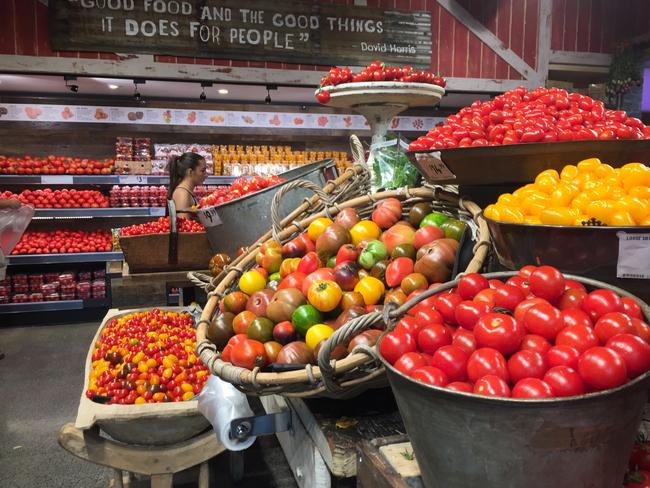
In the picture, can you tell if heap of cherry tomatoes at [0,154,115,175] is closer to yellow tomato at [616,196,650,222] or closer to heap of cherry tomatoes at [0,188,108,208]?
heap of cherry tomatoes at [0,188,108,208]

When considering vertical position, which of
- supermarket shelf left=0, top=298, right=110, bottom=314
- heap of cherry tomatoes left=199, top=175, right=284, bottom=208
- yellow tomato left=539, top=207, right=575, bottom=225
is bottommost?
supermarket shelf left=0, top=298, right=110, bottom=314

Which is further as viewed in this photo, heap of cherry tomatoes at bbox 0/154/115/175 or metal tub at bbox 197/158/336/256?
heap of cherry tomatoes at bbox 0/154/115/175

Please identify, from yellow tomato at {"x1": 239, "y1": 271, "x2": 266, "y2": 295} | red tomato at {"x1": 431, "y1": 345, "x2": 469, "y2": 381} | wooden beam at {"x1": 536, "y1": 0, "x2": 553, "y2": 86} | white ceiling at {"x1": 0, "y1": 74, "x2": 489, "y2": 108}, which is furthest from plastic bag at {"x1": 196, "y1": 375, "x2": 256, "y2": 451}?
wooden beam at {"x1": 536, "y1": 0, "x2": 553, "y2": 86}

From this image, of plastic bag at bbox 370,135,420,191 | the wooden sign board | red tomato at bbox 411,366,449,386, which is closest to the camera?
red tomato at bbox 411,366,449,386

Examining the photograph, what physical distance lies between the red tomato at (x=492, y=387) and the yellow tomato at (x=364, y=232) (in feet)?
3.60

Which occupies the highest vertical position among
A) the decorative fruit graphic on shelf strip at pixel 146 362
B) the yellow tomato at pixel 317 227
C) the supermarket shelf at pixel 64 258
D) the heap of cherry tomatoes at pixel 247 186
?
the heap of cherry tomatoes at pixel 247 186

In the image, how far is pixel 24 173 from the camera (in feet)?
20.6

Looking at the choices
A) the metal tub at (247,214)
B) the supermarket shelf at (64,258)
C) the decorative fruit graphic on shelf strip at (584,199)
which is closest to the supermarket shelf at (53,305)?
the supermarket shelf at (64,258)

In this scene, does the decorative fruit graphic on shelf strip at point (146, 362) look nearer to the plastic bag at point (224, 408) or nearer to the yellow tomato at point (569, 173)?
the plastic bag at point (224, 408)

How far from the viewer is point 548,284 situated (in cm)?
99

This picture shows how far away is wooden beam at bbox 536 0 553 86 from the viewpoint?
21.2 feet

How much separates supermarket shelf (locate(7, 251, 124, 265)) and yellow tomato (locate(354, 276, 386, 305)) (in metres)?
5.43

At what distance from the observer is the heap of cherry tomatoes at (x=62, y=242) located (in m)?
6.21

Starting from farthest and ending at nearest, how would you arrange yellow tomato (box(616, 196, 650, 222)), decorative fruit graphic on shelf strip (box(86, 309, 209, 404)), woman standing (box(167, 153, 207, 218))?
woman standing (box(167, 153, 207, 218)) → decorative fruit graphic on shelf strip (box(86, 309, 209, 404)) → yellow tomato (box(616, 196, 650, 222))
